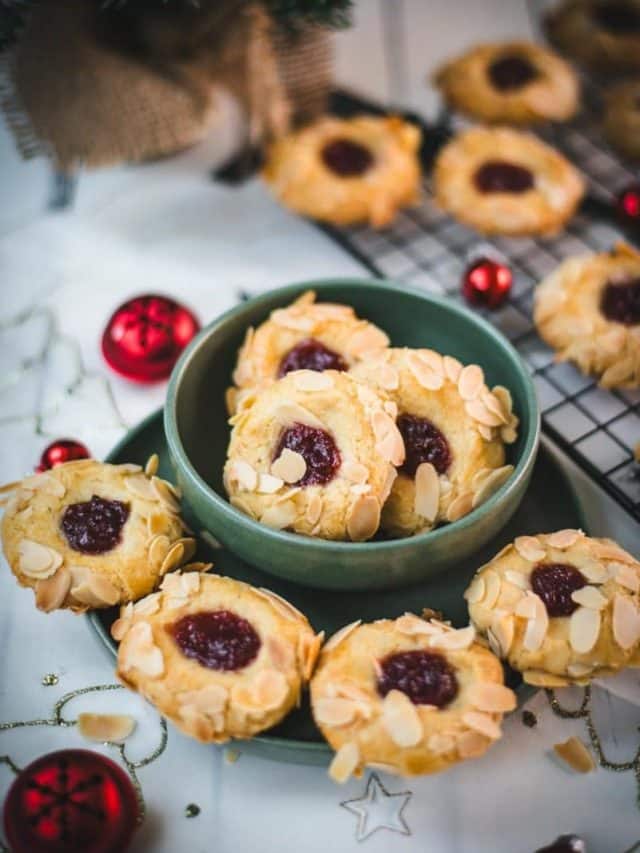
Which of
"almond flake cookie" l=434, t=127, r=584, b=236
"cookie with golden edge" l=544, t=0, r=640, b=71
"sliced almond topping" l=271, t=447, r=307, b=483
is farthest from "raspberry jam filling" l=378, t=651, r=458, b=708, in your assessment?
"cookie with golden edge" l=544, t=0, r=640, b=71

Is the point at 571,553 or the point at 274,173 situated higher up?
the point at 274,173

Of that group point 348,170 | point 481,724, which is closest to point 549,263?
point 348,170

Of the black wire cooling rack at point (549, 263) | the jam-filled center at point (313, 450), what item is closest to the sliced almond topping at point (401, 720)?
the jam-filled center at point (313, 450)

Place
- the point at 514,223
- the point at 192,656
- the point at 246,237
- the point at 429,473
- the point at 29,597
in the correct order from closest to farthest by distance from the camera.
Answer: the point at 192,656 < the point at 429,473 < the point at 29,597 < the point at 514,223 < the point at 246,237

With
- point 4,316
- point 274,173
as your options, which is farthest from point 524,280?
point 4,316

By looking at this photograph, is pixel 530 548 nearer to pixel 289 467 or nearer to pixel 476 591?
pixel 476 591

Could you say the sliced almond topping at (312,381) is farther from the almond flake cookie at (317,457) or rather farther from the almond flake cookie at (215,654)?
the almond flake cookie at (215,654)

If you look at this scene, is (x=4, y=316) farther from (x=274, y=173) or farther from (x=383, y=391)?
(x=383, y=391)
